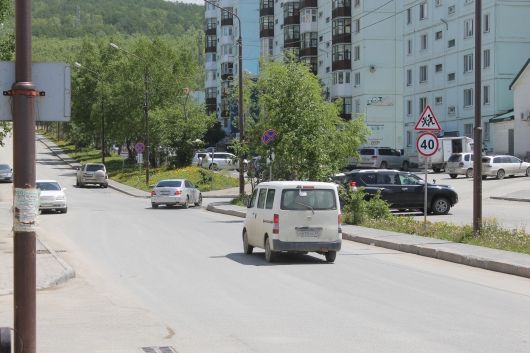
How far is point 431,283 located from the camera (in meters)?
13.1

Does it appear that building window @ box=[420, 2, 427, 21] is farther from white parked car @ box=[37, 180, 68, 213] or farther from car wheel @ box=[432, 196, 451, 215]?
white parked car @ box=[37, 180, 68, 213]

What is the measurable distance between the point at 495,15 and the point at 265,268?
47.7 m

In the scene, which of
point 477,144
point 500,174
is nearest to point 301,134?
point 477,144

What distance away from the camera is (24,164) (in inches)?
249

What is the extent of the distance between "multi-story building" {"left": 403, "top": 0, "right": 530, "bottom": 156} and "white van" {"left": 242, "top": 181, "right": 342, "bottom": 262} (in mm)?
45595

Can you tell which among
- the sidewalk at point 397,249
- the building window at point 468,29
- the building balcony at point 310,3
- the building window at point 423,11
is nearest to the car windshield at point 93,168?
the building window at point 423,11

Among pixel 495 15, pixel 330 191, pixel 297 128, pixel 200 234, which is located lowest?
pixel 200 234

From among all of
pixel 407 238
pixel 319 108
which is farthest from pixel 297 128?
pixel 407 238

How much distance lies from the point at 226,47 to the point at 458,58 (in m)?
57.4

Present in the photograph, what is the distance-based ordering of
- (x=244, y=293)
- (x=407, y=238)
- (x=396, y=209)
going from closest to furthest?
(x=244, y=293)
(x=407, y=238)
(x=396, y=209)

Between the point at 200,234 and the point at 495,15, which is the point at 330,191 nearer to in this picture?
the point at 200,234

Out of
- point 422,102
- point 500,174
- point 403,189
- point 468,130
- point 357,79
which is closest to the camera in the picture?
point 403,189

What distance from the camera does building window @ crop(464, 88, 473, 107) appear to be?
200 feet

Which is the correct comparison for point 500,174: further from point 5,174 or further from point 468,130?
point 5,174
